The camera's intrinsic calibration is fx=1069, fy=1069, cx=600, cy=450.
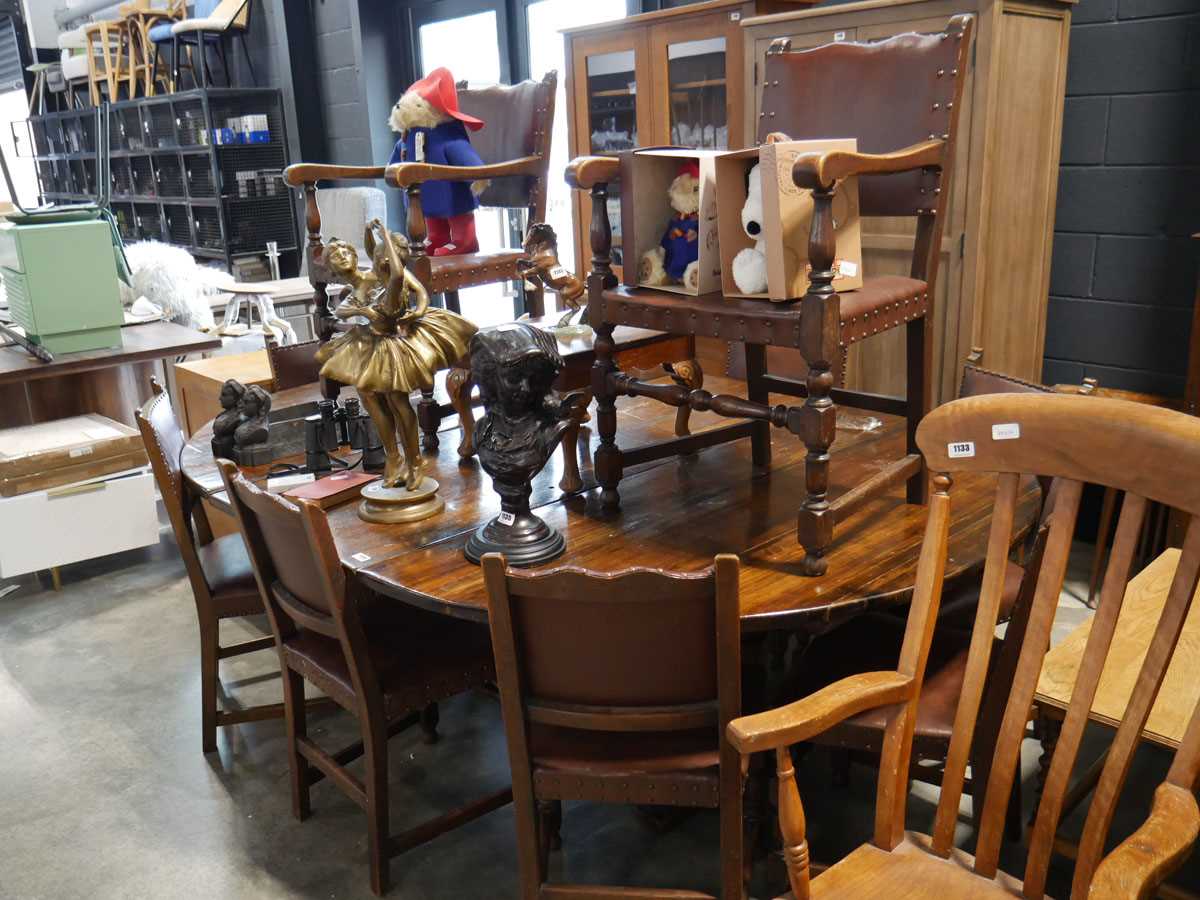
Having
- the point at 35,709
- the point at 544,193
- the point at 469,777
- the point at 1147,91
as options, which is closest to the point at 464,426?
the point at 469,777

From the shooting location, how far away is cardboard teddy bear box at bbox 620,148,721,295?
194 centimetres

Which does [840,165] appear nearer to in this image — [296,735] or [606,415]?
[606,415]

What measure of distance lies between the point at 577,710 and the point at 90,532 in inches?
100

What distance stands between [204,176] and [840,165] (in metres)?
6.47

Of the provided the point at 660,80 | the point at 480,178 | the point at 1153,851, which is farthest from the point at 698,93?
the point at 1153,851

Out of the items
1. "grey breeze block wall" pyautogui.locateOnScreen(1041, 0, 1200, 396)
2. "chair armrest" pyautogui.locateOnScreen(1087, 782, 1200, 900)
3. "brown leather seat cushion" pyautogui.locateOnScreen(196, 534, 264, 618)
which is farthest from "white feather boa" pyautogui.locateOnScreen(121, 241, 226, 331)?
"chair armrest" pyautogui.locateOnScreen(1087, 782, 1200, 900)

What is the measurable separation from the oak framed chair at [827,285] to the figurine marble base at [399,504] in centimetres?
35

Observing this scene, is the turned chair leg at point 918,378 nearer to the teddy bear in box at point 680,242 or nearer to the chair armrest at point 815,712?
the teddy bear in box at point 680,242

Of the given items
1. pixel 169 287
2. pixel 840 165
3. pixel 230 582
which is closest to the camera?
pixel 840 165

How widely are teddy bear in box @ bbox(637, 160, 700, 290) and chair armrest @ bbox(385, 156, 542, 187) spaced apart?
3.00 ft

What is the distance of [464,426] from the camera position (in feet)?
8.05

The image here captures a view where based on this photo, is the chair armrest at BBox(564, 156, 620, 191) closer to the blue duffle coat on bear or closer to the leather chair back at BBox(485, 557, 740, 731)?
the leather chair back at BBox(485, 557, 740, 731)

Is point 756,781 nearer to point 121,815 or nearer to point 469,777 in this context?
point 469,777

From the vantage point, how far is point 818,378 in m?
1.71
